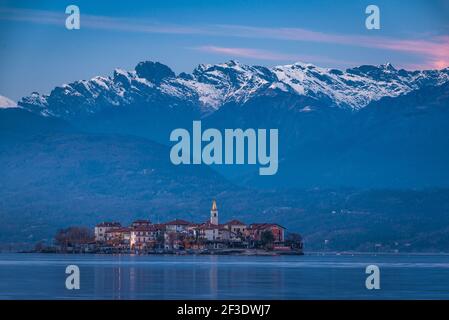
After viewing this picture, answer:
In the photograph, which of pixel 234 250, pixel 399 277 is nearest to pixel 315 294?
pixel 399 277

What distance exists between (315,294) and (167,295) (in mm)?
7880

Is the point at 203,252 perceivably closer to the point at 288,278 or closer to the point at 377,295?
the point at 288,278
